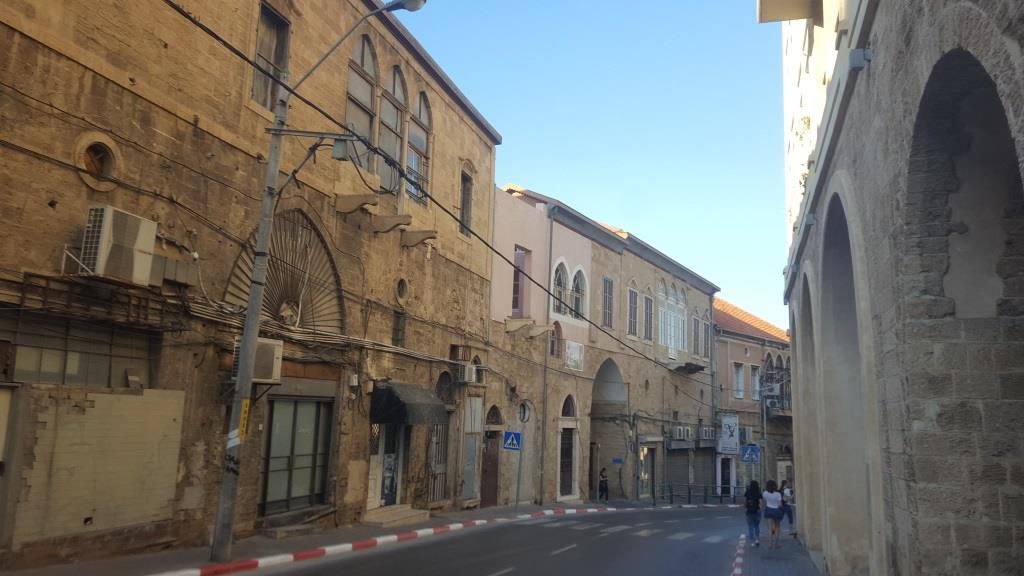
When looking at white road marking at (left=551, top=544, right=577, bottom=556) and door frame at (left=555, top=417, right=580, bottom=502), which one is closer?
white road marking at (left=551, top=544, right=577, bottom=556)

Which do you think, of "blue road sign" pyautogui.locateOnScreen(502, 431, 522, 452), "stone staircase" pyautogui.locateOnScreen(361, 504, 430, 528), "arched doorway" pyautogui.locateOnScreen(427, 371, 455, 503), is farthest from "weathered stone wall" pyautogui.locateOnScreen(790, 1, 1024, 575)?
"blue road sign" pyautogui.locateOnScreen(502, 431, 522, 452)

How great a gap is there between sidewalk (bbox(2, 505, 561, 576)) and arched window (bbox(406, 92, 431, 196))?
8320 mm

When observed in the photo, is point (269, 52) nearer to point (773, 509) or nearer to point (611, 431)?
point (773, 509)

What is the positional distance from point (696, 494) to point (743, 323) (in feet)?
45.9

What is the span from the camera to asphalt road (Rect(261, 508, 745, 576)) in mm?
12188

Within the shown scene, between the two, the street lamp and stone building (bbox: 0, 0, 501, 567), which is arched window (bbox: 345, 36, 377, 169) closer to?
stone building (bbox: 0, 0, 501, 567)

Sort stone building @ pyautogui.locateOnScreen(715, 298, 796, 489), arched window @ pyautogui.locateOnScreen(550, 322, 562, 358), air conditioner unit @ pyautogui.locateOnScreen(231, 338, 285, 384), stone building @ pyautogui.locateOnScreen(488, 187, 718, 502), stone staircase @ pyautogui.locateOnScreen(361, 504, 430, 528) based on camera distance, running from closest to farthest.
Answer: air conditioner unit @ pyautogui.locateOnScreen(231, 338, 285, 384)
stone staircase @ pyautogui.locateOnScreen(361, 504, 430, 528)
stone building @ pyautogui.locateOnScreen(488, 187, 718, 502)
arched window @ pyautogui.locateOnScreen(550, 322, 562, 358)
stone building @ pyautogui.locateOnScreen(715, 298, 796, 489)

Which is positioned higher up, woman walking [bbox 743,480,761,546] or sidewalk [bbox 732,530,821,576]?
woman walking [bbox 743,480,761,546]

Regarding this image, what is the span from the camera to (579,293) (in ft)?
102

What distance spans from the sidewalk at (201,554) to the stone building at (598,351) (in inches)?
340

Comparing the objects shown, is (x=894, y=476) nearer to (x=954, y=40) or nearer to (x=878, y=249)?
(x=878, y=249)

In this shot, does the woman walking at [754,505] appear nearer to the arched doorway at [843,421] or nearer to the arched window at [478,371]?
the arched doorway at [843,421]

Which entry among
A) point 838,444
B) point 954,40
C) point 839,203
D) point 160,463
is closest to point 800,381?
point 838,444

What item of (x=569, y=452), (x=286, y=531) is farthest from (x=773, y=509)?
(x=569, y=452)
